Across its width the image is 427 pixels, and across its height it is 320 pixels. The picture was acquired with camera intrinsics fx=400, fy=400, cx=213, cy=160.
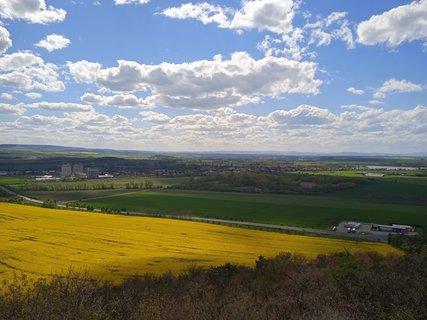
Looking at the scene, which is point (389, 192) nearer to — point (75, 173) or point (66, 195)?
point (66, 195)

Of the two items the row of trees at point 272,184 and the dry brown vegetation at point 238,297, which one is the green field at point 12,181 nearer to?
the row of trees at point 272,184

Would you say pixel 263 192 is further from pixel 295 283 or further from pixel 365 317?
pixel 365 317

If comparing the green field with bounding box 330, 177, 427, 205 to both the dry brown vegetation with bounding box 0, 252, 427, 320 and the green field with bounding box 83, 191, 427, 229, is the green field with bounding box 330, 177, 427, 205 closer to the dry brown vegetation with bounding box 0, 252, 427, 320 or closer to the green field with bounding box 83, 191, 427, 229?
the green field with bounding box 83, 191, 427, 229

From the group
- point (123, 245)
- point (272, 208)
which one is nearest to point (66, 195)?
point (272, 208)

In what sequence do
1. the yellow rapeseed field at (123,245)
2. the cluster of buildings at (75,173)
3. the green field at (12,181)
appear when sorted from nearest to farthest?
1. the yellow rapeseed field at (123,245)
2. the green field at (12,181)
3. the cluster of buildings at (75,173)

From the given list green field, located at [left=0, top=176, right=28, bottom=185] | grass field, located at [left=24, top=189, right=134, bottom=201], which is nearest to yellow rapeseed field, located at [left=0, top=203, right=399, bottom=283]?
grass field, located at [left=24, top=189, right=134, bottom=201]

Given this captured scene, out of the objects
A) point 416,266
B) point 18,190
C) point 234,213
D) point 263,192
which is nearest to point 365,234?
point 234,213

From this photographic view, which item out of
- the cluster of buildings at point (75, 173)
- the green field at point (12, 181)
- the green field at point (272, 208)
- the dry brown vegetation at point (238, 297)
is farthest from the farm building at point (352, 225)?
the cluster of buildings at point (75, 173)
